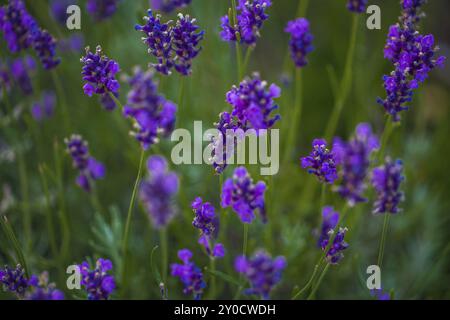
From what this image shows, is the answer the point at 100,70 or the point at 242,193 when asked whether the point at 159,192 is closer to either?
the point at 242,193

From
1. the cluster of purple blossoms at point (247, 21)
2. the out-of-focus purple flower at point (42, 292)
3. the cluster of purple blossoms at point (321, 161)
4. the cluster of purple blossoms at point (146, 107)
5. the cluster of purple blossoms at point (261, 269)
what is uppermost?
the cluster of purple blossoms at point (247, 21)

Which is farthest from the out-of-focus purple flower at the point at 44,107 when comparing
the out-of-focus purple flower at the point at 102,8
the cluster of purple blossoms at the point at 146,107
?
the cluster of purple blossoms at the point at 146,107

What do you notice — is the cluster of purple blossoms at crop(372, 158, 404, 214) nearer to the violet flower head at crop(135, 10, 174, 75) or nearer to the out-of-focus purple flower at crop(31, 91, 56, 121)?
the violet flower head at crop(135, 10, 174, 75)

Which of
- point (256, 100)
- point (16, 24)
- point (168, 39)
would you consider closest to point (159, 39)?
point (168, 39)

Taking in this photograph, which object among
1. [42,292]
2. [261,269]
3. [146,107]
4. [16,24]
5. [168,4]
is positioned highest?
[168,4]

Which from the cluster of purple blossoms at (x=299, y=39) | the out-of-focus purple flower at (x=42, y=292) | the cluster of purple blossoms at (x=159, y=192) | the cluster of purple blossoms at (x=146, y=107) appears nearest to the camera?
the cluster of purple blossoms at (x=159, y=192)

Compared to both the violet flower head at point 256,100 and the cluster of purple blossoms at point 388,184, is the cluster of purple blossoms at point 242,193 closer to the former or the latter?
the violet flower head at point 256,100

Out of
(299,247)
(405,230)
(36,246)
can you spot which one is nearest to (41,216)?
(36,246)
